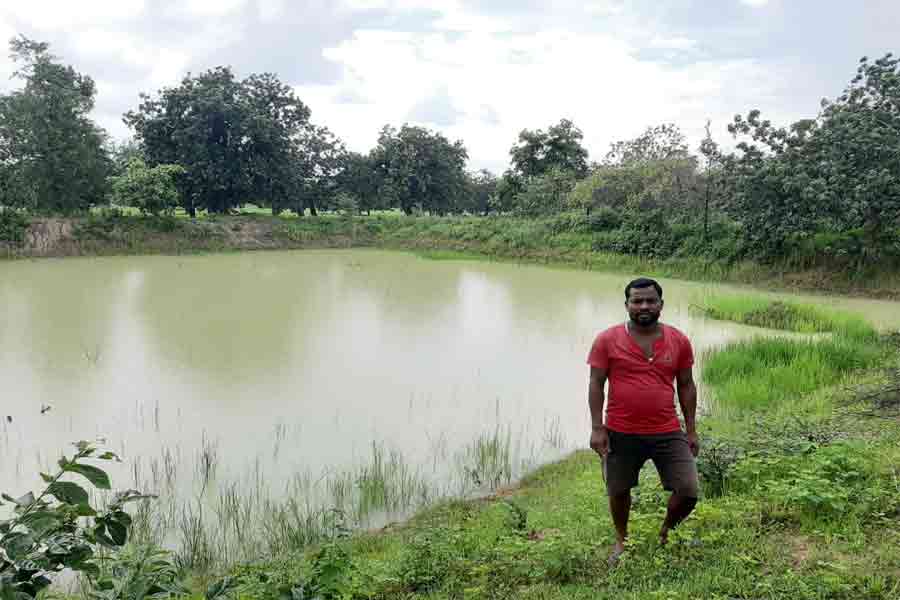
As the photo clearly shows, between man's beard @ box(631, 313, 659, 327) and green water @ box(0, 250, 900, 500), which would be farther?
green water @ box(0, 250, 900, 500)

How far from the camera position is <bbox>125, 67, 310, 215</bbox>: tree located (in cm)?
2244

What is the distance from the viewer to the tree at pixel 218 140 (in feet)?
73.6

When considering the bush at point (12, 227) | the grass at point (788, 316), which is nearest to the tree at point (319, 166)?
the bush at point (12, 227)

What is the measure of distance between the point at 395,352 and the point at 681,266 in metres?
9.66

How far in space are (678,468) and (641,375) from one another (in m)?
0.33

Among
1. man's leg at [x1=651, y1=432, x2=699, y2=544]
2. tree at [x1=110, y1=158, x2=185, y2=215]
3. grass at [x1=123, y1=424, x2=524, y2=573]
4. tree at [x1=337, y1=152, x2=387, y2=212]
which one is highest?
tree at [x1=337, y1=152, x2=387, y2=212]

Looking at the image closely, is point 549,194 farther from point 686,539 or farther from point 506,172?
point 686,539

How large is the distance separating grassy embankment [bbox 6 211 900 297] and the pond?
65.8 inches

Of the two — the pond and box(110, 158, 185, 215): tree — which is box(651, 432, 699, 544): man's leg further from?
box(110, 158, 185, 215): tree

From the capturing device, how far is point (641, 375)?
213 cm

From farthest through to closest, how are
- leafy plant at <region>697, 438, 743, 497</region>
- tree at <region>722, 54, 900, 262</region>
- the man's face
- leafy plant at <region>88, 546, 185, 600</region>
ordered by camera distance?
tree at <region>722, 54, 900, 262</region> → leafy plant at <region>697, 438, 743, 497</region> → the man's face → leafy plant at <region>88, 546, 185, 600</region>

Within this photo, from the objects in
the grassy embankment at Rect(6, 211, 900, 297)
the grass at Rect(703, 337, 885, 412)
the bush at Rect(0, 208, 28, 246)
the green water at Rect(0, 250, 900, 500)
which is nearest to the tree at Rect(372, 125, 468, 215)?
the grassy embankment at Rect(6, 211, 900, 297)

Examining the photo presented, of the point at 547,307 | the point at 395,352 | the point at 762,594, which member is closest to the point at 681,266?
the point at 547,307

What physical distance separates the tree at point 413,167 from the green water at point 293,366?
18917 millimetres
